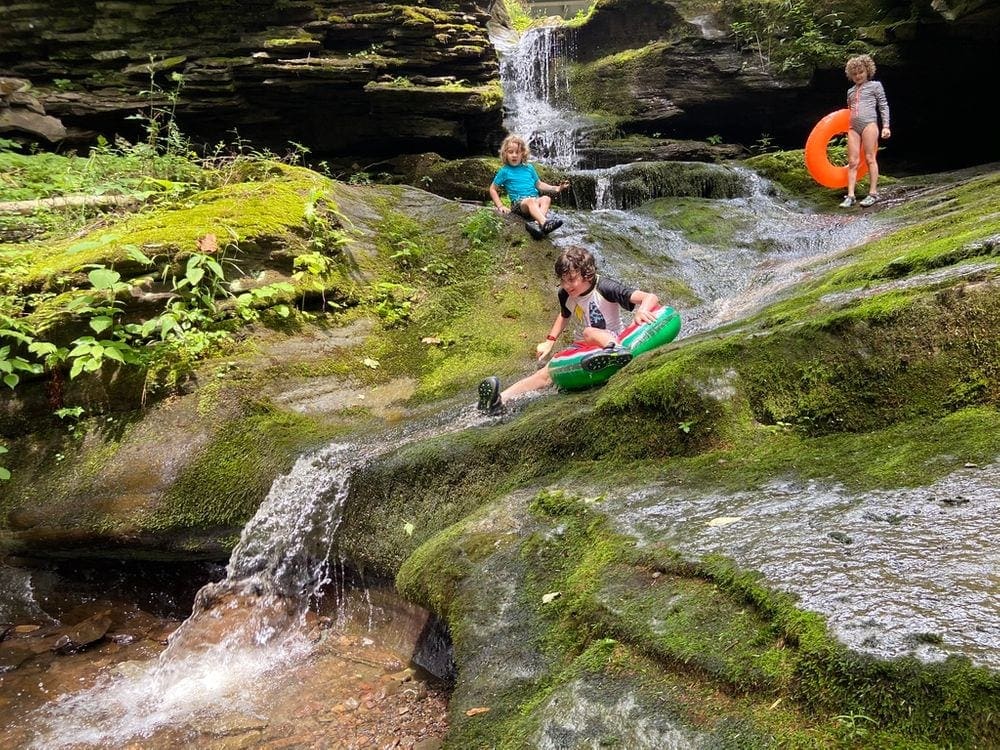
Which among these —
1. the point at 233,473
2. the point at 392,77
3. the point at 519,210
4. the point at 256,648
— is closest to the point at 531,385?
the point at 233,473

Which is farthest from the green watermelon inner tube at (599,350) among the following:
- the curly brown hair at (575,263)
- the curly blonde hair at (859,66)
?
the curly blonde hair at (859,66)

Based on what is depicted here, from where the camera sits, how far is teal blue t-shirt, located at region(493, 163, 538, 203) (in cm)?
783

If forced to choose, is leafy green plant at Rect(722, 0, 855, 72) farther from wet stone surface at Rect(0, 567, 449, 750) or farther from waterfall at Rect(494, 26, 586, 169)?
wet stone surface at Rect(0, 567, 449, 750)

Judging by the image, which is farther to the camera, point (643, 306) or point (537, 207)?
point (537, 207)

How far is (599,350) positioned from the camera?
411 cm

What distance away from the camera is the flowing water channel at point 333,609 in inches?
61.7

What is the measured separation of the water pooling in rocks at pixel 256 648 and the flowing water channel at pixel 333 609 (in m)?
0.01

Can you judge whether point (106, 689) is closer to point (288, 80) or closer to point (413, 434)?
point (413, 434)

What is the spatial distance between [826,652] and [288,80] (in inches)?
458

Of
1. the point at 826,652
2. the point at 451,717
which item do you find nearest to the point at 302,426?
the point at 451,717

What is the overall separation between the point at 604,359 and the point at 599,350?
0.25 feet

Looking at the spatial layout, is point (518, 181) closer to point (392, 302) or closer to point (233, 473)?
point (392, 302)

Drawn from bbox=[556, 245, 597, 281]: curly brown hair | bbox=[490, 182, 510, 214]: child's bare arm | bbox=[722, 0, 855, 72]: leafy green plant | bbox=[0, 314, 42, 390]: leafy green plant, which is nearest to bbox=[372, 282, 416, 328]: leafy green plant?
bbox=[490, 182, 510, 214]: child's bare arm

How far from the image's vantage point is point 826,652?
145cm
